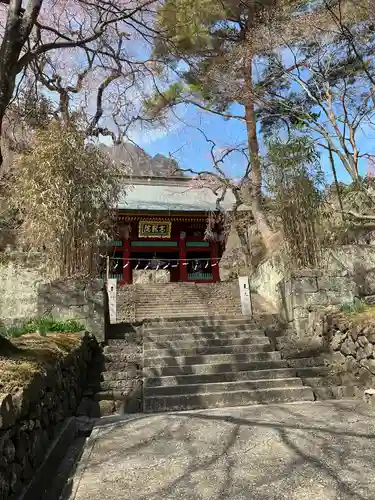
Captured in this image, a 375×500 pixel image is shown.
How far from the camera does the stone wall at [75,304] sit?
6.27 m

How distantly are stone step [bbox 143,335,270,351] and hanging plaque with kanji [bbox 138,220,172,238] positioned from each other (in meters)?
10.5

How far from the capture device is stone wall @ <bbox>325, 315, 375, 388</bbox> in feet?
15.3

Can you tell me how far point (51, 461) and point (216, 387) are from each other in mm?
2321

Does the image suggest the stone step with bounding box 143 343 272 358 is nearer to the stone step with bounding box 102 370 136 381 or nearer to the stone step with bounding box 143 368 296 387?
the stone step with bounding box 102 370 136 381

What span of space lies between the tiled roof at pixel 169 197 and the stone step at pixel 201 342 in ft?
30.6

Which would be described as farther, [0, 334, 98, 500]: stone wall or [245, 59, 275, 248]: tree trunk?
[245, 59, 275, 248]: tree trunk

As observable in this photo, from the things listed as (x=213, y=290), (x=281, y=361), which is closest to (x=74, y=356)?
(x=281, y=361)

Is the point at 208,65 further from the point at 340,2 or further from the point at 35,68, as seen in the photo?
the point at 35,68

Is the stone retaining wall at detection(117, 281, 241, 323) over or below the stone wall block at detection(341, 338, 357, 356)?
over

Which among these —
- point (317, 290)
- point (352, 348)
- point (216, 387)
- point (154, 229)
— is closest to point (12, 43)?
point (216, 387)

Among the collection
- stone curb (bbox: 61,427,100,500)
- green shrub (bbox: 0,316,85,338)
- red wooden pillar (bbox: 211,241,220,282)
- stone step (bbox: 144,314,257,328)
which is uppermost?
red wooden pillar (bbox: 211,241,220,282)

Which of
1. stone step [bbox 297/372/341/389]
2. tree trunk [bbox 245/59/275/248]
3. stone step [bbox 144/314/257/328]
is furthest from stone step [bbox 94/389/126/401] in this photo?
tree trunk [bbox 245/59/275/248]

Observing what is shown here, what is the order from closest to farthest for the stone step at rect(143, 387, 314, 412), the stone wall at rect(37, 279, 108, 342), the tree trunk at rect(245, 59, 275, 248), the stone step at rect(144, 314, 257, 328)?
the stone step at rect(143, 387, 314, 412) < the stone wall at rect(37, 279, 108, 342) < the stone step at rect(144, 314, 257, 328) < the tree trunk at rect(245, 59, 275, 248)

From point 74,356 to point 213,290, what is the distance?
859 cm
